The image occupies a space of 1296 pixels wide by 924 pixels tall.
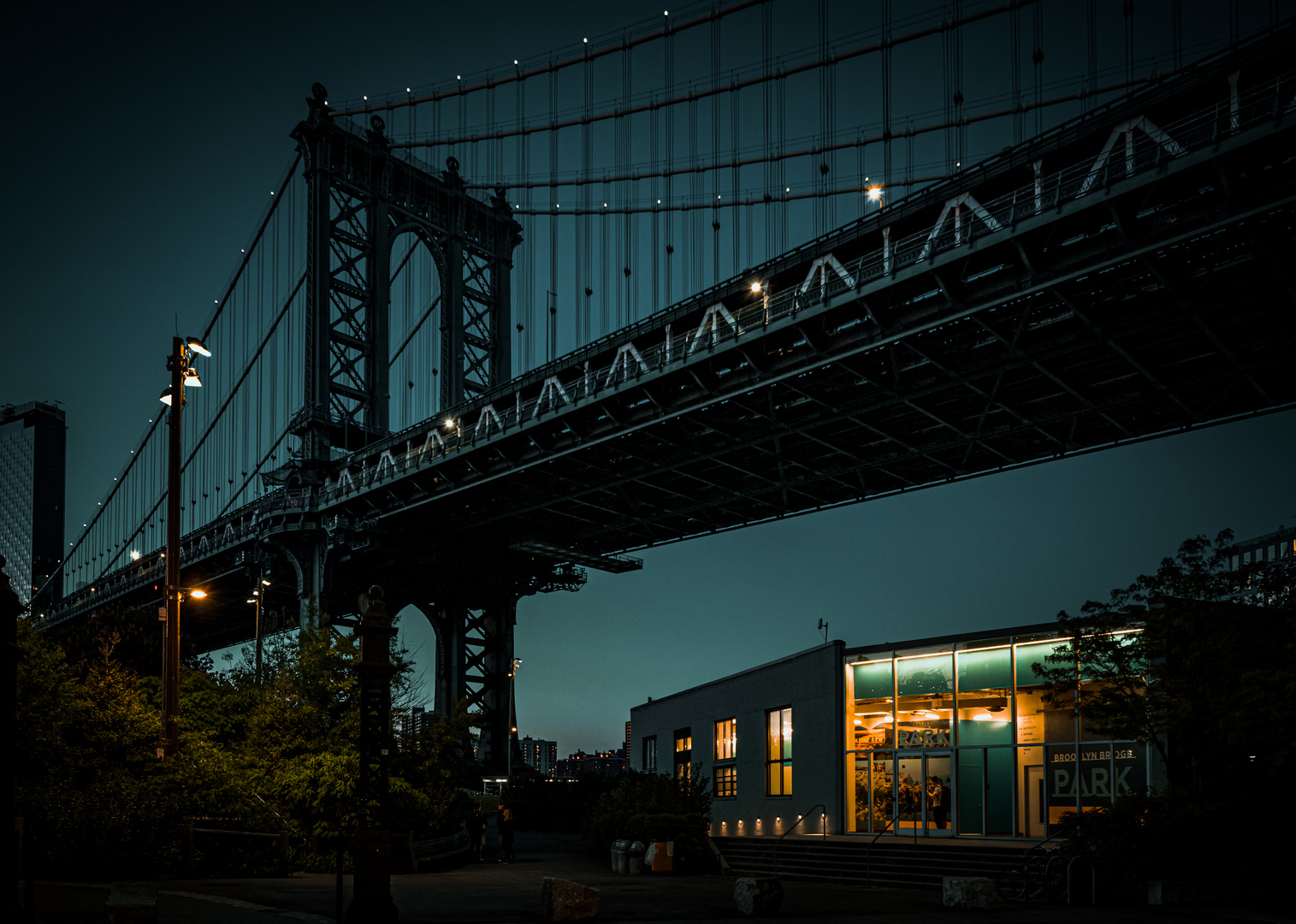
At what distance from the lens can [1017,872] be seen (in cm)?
2281

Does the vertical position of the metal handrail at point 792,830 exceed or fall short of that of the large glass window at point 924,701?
it falls short

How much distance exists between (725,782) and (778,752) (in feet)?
15.5

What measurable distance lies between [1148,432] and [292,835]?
108ft

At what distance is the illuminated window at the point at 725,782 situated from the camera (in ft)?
128

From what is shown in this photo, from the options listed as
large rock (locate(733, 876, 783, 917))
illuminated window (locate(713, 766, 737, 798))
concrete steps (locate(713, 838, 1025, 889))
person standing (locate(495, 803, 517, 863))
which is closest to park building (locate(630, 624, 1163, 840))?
illuminated window (locate(713, 766, 737, 798))

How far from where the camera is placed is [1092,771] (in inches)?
1043

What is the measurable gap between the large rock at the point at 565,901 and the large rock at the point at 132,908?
188 inches

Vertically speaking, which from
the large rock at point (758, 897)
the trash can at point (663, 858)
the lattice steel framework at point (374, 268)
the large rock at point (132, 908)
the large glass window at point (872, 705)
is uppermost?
the lattice steel framework at point (374, 268)

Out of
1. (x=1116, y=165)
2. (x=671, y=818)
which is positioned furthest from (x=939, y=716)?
(x=1116, y=165)

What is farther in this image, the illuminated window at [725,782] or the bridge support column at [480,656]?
the bridge support column at [480,656]

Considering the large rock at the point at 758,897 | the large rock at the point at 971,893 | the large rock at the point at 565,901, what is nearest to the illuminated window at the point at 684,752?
the large rock at the point at 971,893

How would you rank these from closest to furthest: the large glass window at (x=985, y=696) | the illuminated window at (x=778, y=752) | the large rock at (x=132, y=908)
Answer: the large rock at (x=132, y=908)
the large glass window at (x=985, y=696)
the illuminated window at (x=778, y=752)

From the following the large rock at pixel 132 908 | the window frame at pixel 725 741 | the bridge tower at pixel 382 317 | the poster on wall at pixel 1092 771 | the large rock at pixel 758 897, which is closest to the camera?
the large rock at pixel 132 908

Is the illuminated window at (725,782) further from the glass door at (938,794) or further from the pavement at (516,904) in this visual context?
the pavement at (516,904)
